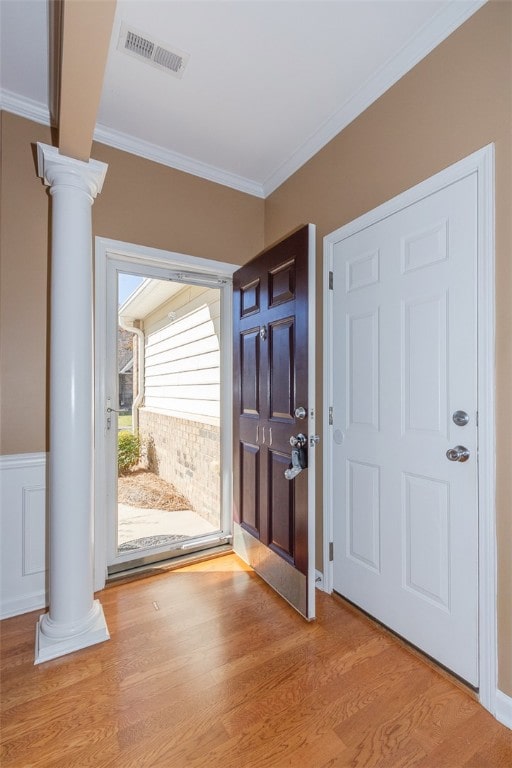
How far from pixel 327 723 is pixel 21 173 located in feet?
9.64

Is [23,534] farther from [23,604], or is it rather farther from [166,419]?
[166,419]

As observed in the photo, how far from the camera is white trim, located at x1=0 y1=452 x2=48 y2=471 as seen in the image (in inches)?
79.4

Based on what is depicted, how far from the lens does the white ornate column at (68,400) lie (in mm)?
1825

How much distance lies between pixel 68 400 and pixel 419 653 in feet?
6.61

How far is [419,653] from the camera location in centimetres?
170

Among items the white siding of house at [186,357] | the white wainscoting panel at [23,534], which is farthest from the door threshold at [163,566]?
the white siding of house at [186,357]

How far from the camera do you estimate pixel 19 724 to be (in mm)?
1374

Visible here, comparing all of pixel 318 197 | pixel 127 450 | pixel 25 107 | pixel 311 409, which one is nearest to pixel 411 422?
pixel 311 409

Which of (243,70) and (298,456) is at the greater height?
(243,70)

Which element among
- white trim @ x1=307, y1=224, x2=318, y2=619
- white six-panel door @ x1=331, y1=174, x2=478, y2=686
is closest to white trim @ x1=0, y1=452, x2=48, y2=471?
white trim @ x1=307, y1=224, x2=318, y2=619

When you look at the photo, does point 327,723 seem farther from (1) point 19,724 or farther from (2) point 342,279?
(2) point 342,279

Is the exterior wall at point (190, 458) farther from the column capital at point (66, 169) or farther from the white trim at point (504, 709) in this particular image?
the white trim at point (504, 709)

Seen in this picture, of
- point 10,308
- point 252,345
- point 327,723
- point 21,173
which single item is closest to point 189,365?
point 252,345

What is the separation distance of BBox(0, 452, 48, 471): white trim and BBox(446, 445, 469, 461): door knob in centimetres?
207
